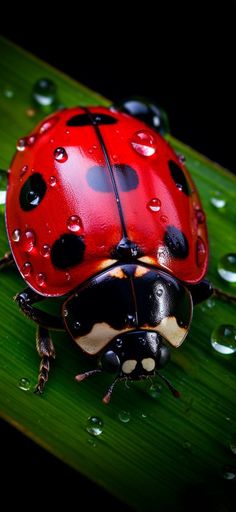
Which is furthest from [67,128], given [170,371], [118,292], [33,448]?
[33,448]

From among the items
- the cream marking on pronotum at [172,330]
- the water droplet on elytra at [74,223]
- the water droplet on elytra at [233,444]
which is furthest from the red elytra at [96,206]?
the water droplet on elytra at [233,444]

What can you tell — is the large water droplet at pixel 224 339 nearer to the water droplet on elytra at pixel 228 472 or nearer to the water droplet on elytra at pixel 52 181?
the water droplet on elytra at pixel 228 472

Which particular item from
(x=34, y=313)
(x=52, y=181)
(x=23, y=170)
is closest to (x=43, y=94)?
(x=23, y=170)

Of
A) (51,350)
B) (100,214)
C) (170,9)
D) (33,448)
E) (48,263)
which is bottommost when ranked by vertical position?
(33,448)

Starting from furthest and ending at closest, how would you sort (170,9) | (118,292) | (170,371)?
(170,9) < (170,371) < (118,292)

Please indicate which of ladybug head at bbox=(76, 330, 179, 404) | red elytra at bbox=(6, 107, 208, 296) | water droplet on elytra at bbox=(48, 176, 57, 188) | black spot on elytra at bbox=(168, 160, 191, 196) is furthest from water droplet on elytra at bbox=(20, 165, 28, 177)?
ladybug head at bbox=(76, 330, 179, 404)

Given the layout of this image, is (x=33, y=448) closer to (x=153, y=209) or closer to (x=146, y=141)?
(x=153, y=209)

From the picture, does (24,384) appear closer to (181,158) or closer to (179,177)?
(179,177)
